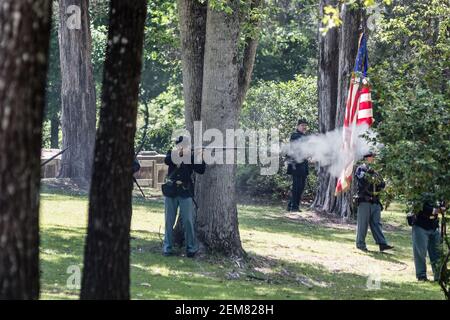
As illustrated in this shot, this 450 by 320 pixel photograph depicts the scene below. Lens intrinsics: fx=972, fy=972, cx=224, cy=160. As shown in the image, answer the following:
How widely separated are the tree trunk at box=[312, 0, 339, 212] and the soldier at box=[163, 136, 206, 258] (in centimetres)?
999

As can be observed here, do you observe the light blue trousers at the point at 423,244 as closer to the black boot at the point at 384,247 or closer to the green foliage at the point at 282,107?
the black boot at the point at 384,247

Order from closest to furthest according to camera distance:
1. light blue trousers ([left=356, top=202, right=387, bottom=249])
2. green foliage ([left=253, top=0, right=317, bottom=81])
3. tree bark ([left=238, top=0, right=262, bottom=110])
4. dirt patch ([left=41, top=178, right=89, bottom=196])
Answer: light blue trousers ([left=356, top=202, right=387, bottom=249]), tree bark ([left=238, top=0, right=262, bottom=110]), dirt patch ([left=41, top=178, right=89, bottom=196]), green foliage ([left=253, top=0, right=317, bottom=81])

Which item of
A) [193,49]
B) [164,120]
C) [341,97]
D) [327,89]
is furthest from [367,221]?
[164,120]

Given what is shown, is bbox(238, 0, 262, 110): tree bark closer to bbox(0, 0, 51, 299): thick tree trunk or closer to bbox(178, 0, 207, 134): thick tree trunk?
bbox(178, 0, 207, 134): thick tree trunk

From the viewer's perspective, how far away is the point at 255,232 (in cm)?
2066

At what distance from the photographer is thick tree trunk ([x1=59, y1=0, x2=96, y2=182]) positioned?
2839cm

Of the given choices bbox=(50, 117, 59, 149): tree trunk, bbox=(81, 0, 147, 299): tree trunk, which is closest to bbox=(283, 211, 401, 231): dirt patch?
bbox=(81, 0, 147, 299): tree trunk

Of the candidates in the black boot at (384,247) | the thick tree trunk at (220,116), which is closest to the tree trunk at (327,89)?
the black boot at (384,247)

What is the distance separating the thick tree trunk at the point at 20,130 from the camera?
646cm

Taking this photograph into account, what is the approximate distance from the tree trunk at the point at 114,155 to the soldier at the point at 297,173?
1757 cm

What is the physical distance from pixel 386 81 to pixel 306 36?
1247 inches

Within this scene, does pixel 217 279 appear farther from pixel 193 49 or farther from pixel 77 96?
pixel 77 96

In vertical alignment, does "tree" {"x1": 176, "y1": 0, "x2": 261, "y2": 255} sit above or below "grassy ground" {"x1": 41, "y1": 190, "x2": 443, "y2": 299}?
above
